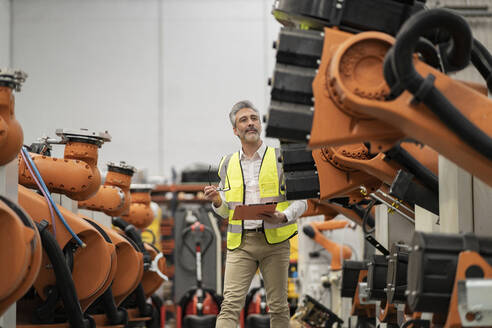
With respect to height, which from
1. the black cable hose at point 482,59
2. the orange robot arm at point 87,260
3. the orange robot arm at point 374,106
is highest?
the black cable hose at point 482,59

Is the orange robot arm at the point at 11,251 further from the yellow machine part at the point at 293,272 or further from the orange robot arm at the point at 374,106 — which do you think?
the yellow machine part at the point at 293,272

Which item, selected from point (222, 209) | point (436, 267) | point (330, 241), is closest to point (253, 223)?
point (222, 209)

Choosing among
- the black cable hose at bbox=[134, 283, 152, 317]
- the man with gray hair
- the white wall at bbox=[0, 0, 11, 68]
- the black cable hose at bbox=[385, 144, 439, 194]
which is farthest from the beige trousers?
the white wall at bbox=[0, 0, 11, 68]

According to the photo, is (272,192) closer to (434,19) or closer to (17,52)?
(434,19)

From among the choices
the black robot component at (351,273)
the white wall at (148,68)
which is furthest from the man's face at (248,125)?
the white wall at (148,68)

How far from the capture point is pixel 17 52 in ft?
50.6

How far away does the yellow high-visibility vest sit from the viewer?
5051 millimetres

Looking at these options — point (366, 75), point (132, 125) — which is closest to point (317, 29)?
point (366, 75)

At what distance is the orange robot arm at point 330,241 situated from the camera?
8367 mm

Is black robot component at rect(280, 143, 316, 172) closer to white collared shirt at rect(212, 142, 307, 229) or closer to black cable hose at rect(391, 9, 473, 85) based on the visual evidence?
white collared shirt at rect(212, 142, 307, 229)

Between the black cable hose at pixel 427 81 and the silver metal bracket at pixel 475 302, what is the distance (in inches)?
14.8

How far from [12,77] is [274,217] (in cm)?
196

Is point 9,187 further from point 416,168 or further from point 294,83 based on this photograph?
point 416,168

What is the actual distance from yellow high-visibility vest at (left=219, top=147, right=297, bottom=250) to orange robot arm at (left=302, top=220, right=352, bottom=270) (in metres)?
3.24
